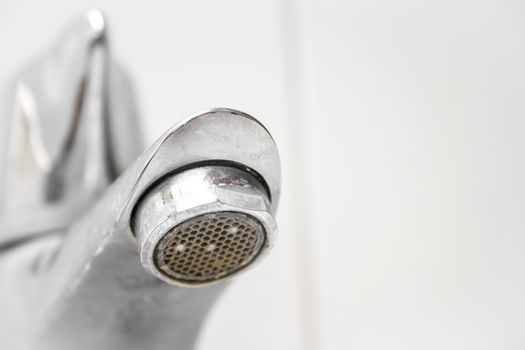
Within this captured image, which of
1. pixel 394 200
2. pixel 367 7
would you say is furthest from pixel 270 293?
pixel 367 7

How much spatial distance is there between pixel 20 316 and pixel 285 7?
273 mm

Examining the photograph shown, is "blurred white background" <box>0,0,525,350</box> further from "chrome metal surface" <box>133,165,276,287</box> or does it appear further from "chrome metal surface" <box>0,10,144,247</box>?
"chrome metal surface" <box>133,165,276,287</box>

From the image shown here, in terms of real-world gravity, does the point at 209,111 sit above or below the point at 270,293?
above

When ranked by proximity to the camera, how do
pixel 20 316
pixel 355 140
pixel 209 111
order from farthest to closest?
1. pixel 355 140
2. pixel 20 316
3. pixel 209 111

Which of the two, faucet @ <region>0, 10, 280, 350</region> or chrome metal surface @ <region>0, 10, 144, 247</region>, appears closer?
faucet @ <region>0, 10, 280, 350</region>

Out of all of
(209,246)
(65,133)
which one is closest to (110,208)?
(209,246)

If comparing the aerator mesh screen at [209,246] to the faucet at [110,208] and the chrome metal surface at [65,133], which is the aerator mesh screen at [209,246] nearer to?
the faucet at [110,208]

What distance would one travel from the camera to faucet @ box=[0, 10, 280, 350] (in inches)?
8.7

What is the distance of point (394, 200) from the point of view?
1.41 ft

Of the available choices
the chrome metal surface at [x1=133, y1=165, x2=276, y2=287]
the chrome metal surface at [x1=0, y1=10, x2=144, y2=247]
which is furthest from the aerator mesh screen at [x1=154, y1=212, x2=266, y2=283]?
the chrome metal surface at [x1=0, y1=10, x2=144, y2=247]

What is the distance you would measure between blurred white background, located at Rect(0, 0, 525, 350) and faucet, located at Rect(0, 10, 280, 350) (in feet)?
0.16

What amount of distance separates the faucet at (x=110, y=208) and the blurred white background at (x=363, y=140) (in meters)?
0.05

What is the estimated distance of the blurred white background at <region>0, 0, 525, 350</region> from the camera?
41cm

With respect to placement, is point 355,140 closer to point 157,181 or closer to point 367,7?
point 367,7
